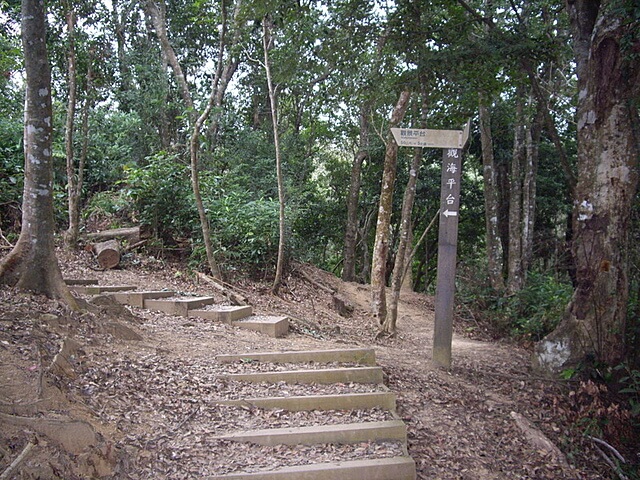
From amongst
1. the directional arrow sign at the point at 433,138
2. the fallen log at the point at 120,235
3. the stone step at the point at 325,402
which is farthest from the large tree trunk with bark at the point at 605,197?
the fallen log at the point at 120,235

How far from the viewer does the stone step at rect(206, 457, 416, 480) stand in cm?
340

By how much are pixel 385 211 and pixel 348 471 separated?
566 cm

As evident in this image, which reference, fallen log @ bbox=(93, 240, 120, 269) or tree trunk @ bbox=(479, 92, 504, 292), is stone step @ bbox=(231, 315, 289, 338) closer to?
fallen log @ bbox=(93, 240, 120, 269)

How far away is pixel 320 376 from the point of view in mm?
4895

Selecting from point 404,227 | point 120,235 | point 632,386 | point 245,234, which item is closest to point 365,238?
point 245,234

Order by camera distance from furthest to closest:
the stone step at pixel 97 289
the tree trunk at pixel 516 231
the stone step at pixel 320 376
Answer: the tree trunk at pixel 516 231 < the stone step at pixel 97 289 < the stone step at pixel 320 376

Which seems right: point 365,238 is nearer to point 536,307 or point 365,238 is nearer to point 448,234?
point 536,307

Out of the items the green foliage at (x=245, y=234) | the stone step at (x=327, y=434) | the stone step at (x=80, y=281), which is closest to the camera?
the stone step at (x=327, y=434)

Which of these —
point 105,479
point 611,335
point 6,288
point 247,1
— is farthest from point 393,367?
point 247,1

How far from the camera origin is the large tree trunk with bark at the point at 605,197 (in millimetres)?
5559

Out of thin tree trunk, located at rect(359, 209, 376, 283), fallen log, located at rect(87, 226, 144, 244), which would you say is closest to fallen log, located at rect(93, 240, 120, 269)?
fallen log, located at rect(87, 226, 144, 244)

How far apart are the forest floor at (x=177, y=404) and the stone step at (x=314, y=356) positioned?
1.08ft

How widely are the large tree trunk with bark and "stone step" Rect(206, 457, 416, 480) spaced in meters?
3.11

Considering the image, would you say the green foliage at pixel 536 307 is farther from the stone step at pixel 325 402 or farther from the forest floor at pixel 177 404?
the stone step at pixel 325 402
